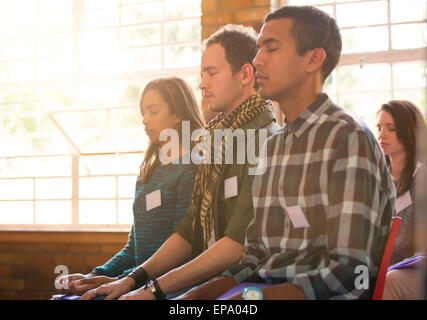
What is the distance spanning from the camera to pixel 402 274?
1817 mm

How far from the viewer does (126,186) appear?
363 cm

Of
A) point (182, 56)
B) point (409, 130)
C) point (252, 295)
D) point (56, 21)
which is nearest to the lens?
point (252, 295)

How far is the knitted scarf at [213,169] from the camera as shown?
6.11 feet

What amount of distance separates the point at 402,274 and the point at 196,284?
29.6 inches

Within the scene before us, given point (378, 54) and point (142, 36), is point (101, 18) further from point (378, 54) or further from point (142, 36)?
point (378, 54)

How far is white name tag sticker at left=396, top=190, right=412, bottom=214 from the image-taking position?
6.89ft

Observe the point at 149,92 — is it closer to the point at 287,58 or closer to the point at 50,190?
the point at 287,58

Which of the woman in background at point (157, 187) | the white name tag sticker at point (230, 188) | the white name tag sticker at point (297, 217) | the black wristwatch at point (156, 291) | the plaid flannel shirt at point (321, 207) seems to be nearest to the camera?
the plaid flannel shirt at point (321, 207)

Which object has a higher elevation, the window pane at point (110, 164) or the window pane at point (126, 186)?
the window pane at point (110, 164)

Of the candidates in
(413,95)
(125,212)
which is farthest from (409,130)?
(125,212)

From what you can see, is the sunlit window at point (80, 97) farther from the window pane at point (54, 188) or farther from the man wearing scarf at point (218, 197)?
the man wearing scarf at point (218, 197)

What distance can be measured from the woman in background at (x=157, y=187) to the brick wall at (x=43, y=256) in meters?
1.14

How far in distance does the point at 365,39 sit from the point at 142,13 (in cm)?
160

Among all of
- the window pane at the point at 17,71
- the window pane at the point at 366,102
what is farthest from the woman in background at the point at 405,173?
the window pane at the point at 17,71
